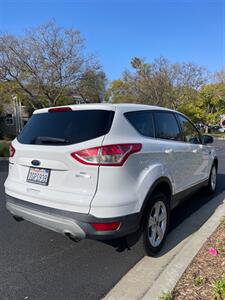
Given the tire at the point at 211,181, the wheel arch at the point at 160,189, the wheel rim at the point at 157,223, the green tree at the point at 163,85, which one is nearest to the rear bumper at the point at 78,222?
the wheel arch at the point at 160,189

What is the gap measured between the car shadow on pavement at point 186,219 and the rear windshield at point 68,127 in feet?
4.25

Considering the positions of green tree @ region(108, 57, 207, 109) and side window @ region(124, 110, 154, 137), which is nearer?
side window @ region(124, 110, 154, 137)

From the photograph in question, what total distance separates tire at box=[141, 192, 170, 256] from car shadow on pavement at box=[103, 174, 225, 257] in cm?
10

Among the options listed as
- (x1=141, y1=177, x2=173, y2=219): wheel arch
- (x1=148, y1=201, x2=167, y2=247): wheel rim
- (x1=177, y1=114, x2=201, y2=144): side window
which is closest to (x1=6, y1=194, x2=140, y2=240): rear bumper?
(x1=141, y1=177, x2=173, y2=219): wheel arch

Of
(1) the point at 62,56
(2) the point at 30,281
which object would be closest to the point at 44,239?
(2) the point at 30,281

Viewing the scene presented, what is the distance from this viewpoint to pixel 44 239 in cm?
396

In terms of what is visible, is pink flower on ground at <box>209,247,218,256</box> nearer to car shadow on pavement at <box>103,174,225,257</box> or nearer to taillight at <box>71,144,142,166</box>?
car shadow on pavement at <box>103,174,225,257</box>

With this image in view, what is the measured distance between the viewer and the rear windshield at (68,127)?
305 cm

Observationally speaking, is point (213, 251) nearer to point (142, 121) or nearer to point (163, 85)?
point (142, 121)

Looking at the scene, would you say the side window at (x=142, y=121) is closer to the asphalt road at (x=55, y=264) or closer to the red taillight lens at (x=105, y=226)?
Answer: the red taillight lens at (x=105, y=226)

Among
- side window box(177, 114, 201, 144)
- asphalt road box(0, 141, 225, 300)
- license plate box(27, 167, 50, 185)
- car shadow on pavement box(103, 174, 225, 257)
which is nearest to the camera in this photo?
asphalt road box(0, 141, 225, 300)

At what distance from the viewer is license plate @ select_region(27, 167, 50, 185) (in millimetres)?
3182

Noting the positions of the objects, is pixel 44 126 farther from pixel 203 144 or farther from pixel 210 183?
pixel 210 183

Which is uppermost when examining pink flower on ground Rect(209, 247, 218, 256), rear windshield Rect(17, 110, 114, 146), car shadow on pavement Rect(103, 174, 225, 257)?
rear windshield Rect(17, 110, 114, 146)
